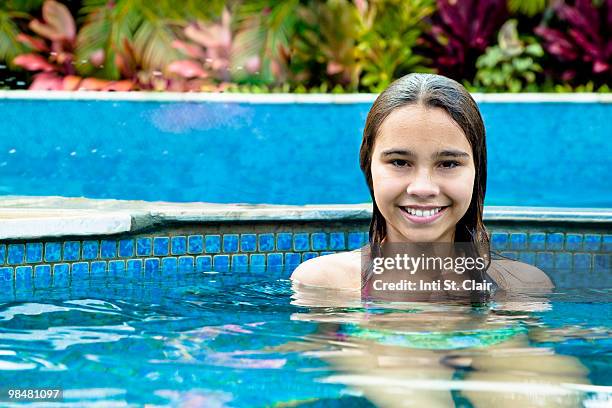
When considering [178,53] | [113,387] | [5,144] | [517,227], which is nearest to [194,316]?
[113,387]

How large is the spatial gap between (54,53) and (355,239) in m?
4.80

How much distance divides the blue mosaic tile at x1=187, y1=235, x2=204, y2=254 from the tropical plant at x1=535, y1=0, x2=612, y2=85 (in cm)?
467

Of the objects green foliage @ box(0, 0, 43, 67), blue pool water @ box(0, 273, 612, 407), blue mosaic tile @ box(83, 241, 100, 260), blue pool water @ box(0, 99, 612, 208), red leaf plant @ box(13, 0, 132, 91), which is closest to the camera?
blue pool water @ box(0, 273, 612, 407)

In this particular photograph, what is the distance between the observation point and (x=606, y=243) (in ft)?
20.3

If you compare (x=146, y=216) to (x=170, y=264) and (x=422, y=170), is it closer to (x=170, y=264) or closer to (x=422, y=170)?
(x=170, y=264)

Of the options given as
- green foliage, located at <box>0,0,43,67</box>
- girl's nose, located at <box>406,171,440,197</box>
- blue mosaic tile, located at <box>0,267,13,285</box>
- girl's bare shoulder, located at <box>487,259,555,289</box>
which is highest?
green foliage, located at <box>0,0,43,67</box>

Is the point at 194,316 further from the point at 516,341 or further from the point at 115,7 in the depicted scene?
the point at 115,7

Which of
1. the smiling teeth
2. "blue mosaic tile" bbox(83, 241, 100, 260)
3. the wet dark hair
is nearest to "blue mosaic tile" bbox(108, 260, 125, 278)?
"blue mosaic tile" bbox(83, 241, 100, 260)

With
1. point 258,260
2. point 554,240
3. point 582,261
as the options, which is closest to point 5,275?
point 258,260

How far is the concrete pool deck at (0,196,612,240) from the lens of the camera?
16.8ft

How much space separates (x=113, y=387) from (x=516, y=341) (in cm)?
131

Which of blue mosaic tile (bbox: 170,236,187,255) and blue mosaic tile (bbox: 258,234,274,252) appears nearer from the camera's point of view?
blue mosaic tile (bbox: 170,236,187,255)

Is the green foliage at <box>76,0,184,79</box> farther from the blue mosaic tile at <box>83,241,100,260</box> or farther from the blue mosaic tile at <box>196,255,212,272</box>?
the blue mosaic tile at <box>83,241,100,260</box>

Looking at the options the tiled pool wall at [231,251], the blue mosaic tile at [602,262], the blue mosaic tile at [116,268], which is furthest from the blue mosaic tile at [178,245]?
the blue mosaic tile at [602,262]
